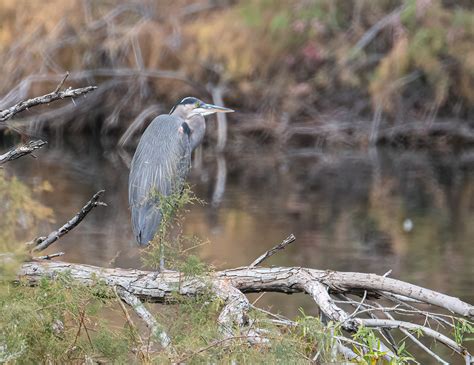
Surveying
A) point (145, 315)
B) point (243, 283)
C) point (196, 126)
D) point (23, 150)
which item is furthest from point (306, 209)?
point (23, 150)

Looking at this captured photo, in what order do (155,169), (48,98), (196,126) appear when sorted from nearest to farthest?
(48,98)
(155,169)
(196,126)

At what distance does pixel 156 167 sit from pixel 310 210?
16.9ft

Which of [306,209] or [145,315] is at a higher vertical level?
[145,315]

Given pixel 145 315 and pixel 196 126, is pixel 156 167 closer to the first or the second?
pixel 196 126

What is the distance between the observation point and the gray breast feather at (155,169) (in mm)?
4832

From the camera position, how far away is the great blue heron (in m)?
4.83

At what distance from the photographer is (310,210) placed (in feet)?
33.0

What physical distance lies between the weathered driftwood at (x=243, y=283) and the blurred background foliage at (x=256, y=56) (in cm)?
1045

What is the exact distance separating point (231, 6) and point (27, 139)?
12.8 m

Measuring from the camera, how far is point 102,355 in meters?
3.25

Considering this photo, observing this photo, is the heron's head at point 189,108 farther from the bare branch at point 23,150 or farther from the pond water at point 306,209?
Answer: the bare branch at point 23,150

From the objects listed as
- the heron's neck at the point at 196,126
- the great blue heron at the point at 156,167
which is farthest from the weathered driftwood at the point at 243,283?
the heron's neck at the point at 196,126

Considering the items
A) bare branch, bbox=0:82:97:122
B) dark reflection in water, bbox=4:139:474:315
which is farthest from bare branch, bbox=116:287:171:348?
dark reflection in water, bbox=4:139:474:315

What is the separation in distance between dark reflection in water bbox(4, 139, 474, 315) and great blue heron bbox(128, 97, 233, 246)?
0.43 m
